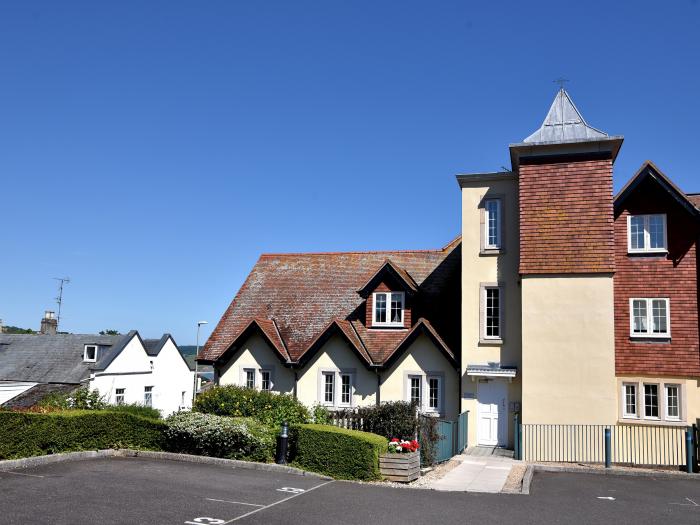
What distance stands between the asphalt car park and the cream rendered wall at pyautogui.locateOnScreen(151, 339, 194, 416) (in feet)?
93.2

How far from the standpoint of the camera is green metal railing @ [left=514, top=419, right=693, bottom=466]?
20125 mm

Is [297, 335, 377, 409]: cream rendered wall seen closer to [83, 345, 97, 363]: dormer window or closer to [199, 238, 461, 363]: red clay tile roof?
[199, 238, 461, 363]: red clay tile roof

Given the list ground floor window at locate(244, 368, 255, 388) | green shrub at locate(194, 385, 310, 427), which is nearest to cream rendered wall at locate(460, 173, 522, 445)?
green shrub at locate(194, 385, 310, 427)

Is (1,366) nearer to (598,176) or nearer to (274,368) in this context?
(274,368)

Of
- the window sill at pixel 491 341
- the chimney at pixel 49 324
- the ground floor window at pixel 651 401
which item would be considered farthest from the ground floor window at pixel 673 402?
the chimney at pixel 49 324

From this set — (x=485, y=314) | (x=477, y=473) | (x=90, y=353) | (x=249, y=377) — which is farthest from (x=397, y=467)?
(x=90, y=353)

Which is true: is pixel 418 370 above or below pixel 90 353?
below

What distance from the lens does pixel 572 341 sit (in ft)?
68.5

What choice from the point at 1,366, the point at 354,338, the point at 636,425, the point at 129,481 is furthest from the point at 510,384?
the point at 1,366

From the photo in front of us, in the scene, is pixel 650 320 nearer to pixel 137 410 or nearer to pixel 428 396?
pixel 428 396

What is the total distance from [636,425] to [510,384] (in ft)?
13.0

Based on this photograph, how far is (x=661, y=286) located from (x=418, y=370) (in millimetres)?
8533

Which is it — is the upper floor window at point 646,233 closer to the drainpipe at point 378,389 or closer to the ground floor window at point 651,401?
the ground floor window at point 651,401

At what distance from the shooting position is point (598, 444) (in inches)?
792
